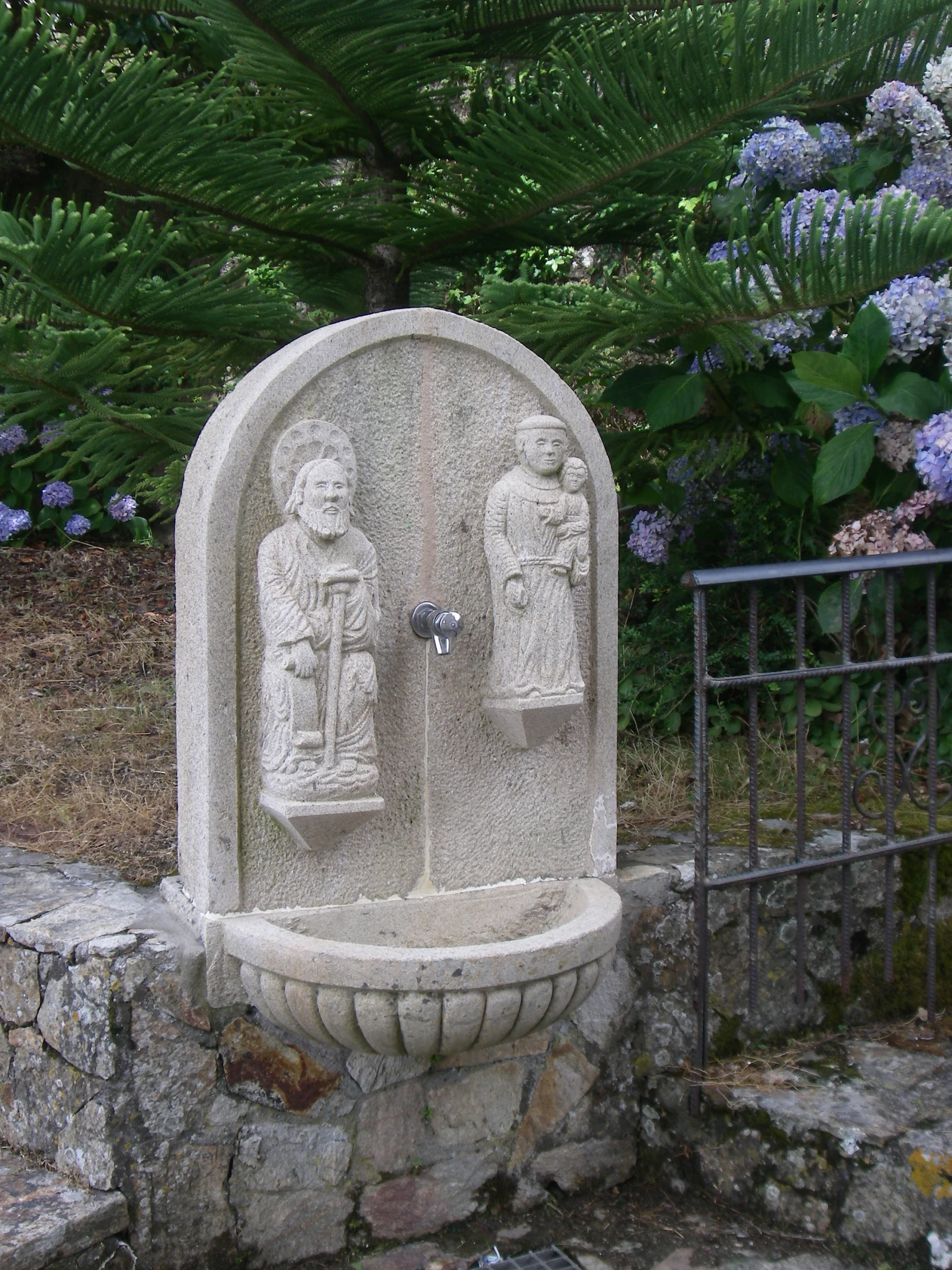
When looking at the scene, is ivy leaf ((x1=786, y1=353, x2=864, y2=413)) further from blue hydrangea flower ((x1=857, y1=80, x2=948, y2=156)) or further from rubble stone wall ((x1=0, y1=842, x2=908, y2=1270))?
rubble stone wall ((x1=0, y1=842, x2=908, y2=1270))

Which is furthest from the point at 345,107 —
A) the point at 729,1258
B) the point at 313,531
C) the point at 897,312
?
the point at 729,1258

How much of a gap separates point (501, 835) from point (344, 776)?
0.51 m

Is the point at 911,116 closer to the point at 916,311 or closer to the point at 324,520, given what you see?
the point at 916,311

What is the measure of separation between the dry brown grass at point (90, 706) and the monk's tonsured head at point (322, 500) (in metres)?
1.03

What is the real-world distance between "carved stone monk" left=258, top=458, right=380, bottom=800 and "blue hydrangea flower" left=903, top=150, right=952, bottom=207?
2.27 m

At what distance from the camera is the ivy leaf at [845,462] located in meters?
3.19

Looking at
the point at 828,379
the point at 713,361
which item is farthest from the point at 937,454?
the point at 713,361

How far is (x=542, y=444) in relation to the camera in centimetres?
252

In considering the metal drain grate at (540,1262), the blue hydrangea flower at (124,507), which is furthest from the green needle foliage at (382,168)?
the metal drain grate at (540,1262)

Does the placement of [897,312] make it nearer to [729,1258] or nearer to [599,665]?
[599,665]

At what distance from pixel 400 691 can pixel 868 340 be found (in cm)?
168

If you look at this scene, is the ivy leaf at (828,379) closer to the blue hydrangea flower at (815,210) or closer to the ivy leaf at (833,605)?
the blue hydrangea flower at (815,210)

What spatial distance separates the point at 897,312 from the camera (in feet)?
10.5

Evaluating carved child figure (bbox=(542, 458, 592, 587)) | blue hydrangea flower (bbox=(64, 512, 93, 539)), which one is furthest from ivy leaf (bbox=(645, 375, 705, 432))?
blue hydrangea flower (bbox=(64, 512, 93, 539))
